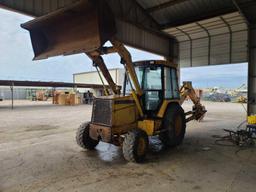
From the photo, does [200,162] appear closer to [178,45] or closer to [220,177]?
[220,177]

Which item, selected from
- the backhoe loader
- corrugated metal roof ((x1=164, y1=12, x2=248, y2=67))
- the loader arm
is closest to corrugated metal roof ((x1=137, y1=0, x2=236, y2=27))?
corrugated metal roof ((x1=164, y1=12, x2=248, y2=67))

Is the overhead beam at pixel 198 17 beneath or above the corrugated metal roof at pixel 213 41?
above

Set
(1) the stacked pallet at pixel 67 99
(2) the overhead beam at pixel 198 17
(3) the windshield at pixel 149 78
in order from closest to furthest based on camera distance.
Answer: (3) the windshield at pixel 149 78, (2) the overhead beam at pixel 198 17, (1) the stacked pallet at pixel 67 99

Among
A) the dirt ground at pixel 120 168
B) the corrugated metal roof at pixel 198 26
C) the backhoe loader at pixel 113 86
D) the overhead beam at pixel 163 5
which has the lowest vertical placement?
the dirt ground at pixel 120 168

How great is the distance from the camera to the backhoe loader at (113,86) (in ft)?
13.4

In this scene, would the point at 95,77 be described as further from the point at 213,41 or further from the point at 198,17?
the point at 198,17

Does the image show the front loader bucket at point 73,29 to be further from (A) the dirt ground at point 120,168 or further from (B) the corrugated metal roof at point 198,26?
(B) the corrugated metal roof at point 198,26

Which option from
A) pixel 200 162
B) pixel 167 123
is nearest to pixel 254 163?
pixel 200 162

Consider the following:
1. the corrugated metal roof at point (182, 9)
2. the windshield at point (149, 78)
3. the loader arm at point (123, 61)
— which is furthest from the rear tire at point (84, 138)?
the corrugated metal roof at point (182, 9)

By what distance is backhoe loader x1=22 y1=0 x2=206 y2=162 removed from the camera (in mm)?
4098

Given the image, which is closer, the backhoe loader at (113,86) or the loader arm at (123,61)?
the backhoe loader at (113,86)

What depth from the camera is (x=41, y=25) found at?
4.74 metres

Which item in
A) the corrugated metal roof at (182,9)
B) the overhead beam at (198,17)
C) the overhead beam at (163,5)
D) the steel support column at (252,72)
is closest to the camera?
the steel support column at (252,72)

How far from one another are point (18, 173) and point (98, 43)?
2.68 m
